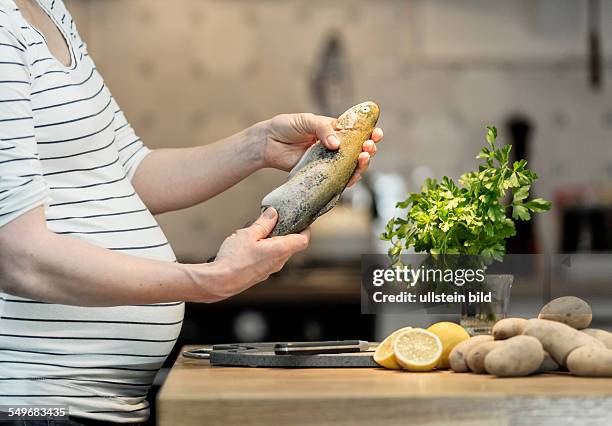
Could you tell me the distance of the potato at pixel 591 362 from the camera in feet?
3.59

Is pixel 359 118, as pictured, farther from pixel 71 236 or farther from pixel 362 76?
pixel 362 76

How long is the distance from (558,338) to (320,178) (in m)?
0.36

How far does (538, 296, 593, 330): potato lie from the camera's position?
3.89 ft

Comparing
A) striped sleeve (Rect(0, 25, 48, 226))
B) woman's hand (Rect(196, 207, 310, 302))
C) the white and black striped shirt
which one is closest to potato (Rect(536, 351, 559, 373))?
woman's hand (Rect(196, 207, 310, 302))

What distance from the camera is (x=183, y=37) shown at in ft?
12.4

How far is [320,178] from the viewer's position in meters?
1.26

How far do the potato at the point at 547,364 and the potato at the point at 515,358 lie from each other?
0.07ft

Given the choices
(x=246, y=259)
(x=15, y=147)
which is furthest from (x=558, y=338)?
(x=15, y=147)

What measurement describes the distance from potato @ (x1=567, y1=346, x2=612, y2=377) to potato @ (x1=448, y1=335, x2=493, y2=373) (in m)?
→ 0.11

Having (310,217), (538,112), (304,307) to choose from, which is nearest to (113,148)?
(310,217)

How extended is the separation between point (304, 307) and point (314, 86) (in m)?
0.98

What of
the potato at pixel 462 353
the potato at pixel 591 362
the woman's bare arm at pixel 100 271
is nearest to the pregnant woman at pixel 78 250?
the woman's bare arm at pixel 100 271

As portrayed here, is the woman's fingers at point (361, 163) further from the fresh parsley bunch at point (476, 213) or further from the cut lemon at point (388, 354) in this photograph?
the cut lemon at point (388, 354)

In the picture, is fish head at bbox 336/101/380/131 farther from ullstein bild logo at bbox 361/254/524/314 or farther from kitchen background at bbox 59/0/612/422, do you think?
kitchen background at bbox 59/0/612/422
